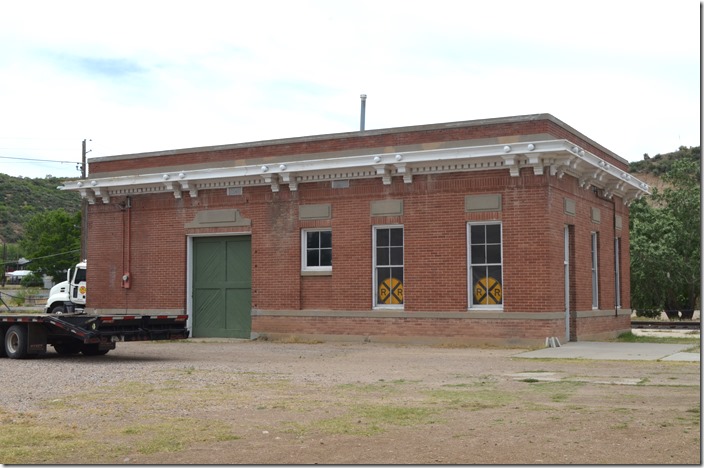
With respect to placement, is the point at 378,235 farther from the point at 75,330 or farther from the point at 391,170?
the point at 75,330

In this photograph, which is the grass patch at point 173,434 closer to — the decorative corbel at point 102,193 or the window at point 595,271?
the window at point 595,271

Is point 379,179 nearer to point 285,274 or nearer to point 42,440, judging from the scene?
point 285,274

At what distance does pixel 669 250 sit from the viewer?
4072 centimetres

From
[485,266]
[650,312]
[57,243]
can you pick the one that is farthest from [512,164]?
[57,243]

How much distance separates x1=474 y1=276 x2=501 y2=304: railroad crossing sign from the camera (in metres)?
21.4

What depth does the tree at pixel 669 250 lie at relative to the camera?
40.9m

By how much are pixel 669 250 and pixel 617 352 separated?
23138 millimetres

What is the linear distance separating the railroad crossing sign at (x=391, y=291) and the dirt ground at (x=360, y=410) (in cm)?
459

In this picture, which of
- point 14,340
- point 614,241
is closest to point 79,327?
point 14,340

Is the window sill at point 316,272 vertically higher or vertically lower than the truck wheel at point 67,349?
higher

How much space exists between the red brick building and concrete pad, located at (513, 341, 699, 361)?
2.95 feet

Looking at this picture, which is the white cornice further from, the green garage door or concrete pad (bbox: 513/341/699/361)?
concrete pad (bbox: 513/341/699/361)

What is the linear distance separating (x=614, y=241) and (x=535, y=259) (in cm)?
643

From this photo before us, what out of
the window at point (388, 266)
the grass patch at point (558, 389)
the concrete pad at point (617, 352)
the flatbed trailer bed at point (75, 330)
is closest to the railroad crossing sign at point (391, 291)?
the window at point (388, 266)
